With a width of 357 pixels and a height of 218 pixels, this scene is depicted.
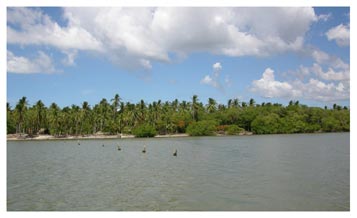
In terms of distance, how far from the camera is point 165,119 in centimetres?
12900

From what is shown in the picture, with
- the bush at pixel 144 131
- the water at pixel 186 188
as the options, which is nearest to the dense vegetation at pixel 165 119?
the bush at pixel 144 131

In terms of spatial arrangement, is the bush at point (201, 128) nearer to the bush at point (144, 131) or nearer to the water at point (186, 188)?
the bush at point (144, 131)

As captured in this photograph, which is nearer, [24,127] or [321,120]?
[24,127]

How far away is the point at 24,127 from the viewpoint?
122 m

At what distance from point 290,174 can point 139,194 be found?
13.2 metres

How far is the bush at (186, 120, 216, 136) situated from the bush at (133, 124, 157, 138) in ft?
47.1

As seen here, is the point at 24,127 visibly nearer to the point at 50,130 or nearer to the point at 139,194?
the point at 50,130

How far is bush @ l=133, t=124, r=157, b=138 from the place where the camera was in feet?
393

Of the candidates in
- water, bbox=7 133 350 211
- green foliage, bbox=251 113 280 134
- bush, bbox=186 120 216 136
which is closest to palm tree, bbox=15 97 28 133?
bush, bbox=186 120 216 136

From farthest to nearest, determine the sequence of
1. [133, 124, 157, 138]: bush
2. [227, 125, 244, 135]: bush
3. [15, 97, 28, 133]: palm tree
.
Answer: [227, 125, 244, 135]: bush
[133, 124, 157, 138]: bush
[15, 97, 28, 133]: palm tree

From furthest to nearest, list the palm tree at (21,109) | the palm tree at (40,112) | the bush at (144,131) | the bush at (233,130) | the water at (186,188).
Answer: the bush at (233,130) < the bush at (144,131) < the palm tree at (40,112) < the palm tree at (21,109) < the water at (186,188)

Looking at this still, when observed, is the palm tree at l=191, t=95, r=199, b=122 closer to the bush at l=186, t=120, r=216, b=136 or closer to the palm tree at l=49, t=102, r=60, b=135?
the bush at l=186, t=120, r=216, b=136

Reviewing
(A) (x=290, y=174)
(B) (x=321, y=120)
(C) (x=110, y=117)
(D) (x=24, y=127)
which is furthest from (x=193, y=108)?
(A) (x=290, y=174)

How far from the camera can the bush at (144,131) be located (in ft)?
393
